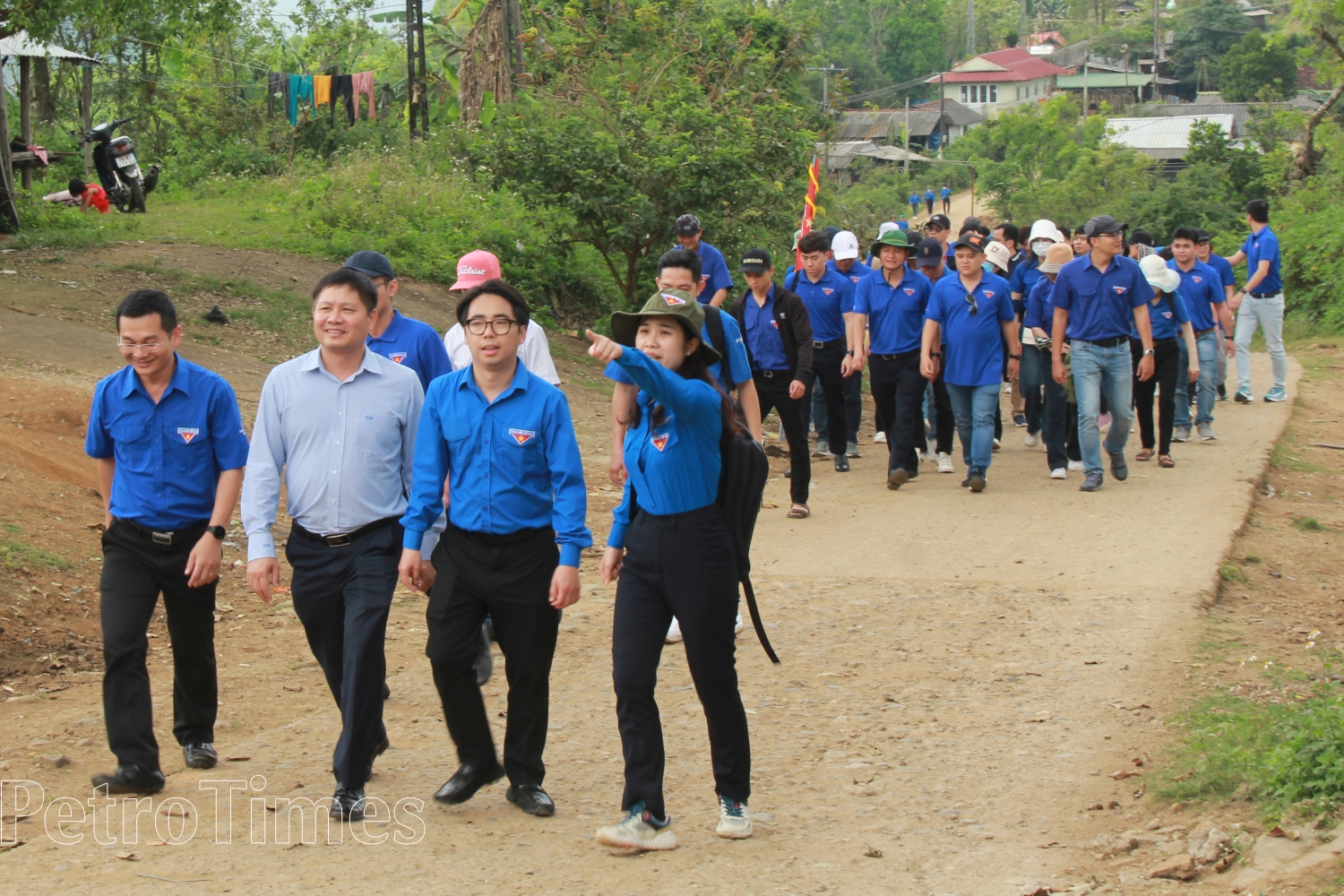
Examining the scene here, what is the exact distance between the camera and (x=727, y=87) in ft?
76.3

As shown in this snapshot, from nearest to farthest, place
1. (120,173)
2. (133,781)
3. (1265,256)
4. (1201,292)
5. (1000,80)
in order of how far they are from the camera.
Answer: (133,781) < (1201,292) < (1265,256) < (120,173) < (1000,80)

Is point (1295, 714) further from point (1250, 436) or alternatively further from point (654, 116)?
point (654, 116)

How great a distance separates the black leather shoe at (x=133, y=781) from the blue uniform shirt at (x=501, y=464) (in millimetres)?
1341

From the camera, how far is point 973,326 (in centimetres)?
1056

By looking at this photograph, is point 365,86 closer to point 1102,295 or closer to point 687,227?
point 687,227

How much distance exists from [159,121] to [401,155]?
48.0 ft

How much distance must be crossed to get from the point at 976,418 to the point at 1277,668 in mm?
4587

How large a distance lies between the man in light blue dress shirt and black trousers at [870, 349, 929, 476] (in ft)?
22.1

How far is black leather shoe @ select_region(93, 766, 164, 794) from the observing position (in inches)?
191

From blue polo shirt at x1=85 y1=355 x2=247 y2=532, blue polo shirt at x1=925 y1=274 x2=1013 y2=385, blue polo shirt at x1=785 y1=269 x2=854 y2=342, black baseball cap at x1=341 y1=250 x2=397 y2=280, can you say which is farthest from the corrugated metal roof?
blue polo shirt at x1=85 y1=355 x2=247 y2=532

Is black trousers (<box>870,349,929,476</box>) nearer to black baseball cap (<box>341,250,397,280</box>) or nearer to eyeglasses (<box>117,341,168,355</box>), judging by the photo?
black baseball cap (<box>341,250,397,280</box>)

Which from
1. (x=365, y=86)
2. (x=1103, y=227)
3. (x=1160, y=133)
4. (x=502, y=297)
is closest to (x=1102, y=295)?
(x=1103, y=227)

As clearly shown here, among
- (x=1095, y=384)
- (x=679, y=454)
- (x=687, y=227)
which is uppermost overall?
(x=687, y=227)

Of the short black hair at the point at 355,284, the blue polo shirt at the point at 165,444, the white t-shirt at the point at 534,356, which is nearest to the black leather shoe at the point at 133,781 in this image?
the blue polo shirt at the point at 165,444
